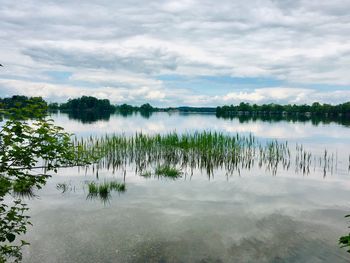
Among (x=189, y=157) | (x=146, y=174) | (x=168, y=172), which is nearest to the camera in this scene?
(x=146, y=174)

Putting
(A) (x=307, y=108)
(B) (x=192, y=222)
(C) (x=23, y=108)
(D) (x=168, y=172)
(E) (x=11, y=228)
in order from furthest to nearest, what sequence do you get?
(A) (x=307, y=108) → (D) (x=168, y=172) → (B) (x=192, y=222) → (C) (x=23, y=108) → (E) (x=11, y=228)

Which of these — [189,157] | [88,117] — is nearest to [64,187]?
[189,157]

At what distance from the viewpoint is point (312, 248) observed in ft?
27.6

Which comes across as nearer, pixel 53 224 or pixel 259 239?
pixel 259 239

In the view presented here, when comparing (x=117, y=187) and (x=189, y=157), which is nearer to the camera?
(x=117, y=187)

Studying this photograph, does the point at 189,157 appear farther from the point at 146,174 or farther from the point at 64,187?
the point at 64,187

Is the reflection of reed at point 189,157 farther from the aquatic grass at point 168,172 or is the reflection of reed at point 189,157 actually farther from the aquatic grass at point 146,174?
the aquatic grass at point 168,172

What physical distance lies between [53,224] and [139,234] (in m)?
3.06

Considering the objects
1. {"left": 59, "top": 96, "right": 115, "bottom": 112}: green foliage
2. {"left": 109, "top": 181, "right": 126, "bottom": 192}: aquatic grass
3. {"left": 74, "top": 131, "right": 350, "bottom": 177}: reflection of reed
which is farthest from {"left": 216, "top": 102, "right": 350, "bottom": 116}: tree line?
{"left": 109, "top": 181, "right": 126, "bottom": 192}: aquatic grass

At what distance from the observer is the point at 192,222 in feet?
33.7

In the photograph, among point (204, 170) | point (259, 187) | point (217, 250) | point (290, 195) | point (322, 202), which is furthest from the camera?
point (204, 170)

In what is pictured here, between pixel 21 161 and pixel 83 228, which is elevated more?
pixel 21 161

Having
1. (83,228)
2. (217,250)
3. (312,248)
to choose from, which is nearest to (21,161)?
(83,228)

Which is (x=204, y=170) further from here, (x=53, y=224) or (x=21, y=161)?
(x=21, y=161)
